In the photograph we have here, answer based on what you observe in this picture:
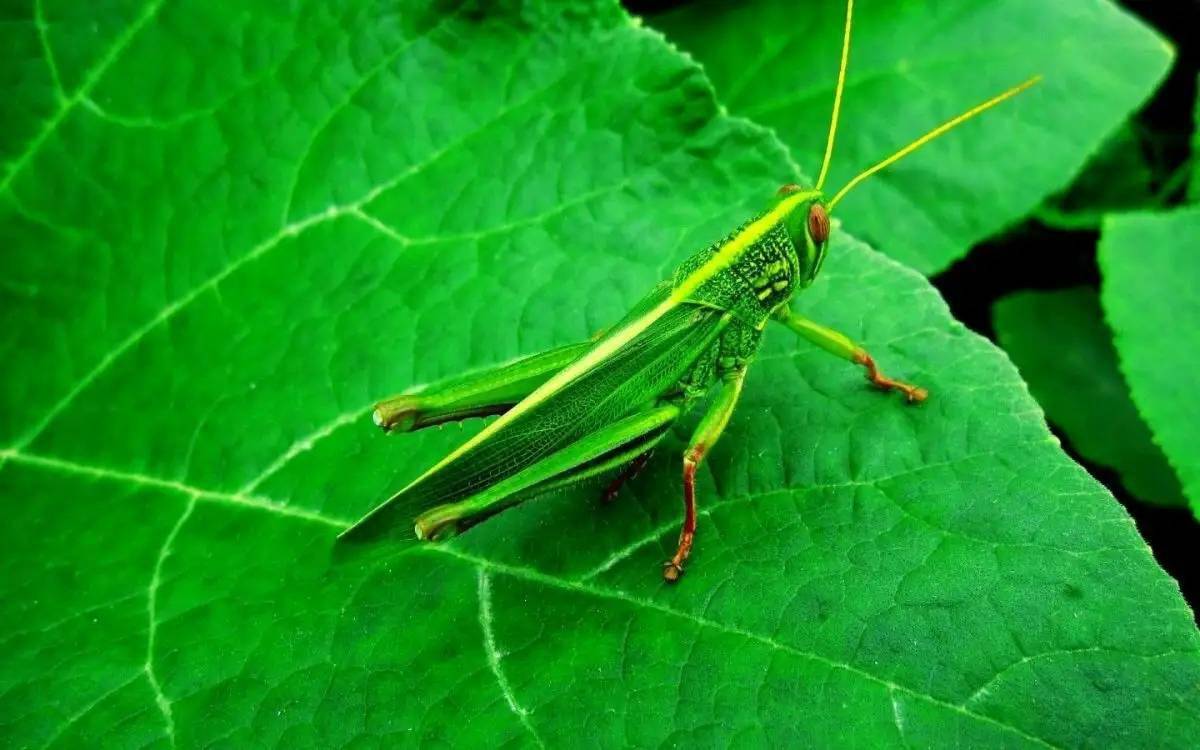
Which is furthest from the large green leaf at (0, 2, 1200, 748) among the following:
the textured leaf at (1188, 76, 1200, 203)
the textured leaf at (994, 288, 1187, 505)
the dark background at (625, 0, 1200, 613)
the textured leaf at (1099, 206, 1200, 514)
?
the textured leaf at (1188, 76, 1200, 203)

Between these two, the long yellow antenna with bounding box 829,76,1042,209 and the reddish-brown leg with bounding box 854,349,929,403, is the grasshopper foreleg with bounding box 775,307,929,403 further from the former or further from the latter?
the long yellow antenna with bounding box 829,76,1042,209

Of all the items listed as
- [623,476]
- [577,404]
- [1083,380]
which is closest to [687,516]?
[623,476]

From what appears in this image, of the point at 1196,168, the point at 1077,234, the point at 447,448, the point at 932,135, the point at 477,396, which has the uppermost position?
the point at 932,135

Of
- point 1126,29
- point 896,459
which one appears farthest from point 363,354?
point 1126,29

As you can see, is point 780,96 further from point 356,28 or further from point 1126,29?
point 356,28

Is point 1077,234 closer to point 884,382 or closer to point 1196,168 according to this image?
point 1196,168

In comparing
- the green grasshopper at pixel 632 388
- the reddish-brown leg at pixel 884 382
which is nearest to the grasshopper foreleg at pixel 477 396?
the green grasshopper at pixel 632 388

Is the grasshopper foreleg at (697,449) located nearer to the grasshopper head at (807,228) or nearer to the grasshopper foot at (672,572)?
the grasshopper foot at (672,572)
